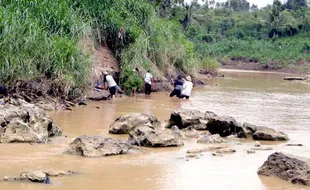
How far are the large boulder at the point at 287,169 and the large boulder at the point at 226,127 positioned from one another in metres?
3.28

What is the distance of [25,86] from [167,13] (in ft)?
84.0

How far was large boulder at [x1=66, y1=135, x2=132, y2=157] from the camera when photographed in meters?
8.31

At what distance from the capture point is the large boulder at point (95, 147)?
8.31 m

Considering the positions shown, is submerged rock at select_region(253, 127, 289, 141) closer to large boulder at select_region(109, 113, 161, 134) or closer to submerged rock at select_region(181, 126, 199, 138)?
submerged rock at select_region(181, 126, 199, 138)

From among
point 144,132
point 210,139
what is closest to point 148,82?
point 210,139

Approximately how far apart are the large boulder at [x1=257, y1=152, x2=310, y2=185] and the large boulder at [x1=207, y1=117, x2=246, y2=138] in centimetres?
328

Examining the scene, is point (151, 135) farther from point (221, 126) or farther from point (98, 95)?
point (98, 95)

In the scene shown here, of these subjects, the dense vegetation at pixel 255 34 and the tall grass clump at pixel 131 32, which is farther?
the dense vegetation at pixel 255 34

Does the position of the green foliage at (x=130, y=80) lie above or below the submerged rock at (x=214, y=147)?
above

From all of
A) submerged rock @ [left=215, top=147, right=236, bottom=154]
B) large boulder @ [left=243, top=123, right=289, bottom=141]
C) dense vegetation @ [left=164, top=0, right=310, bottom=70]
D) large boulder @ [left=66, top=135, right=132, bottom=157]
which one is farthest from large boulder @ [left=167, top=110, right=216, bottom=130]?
dense vegetation @ [left=164, top=0, right=310, bottom=70]

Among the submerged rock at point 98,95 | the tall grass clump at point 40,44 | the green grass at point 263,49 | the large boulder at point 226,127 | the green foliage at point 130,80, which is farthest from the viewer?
the green grass at point 263,49

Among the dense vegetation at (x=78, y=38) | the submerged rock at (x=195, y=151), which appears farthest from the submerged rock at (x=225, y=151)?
the dense vegetation at (x=78, y=38)

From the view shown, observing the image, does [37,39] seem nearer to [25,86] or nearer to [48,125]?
[25,86]

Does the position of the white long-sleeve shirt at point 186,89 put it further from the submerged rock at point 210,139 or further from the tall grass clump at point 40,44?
the submerged rock at point 210,139
